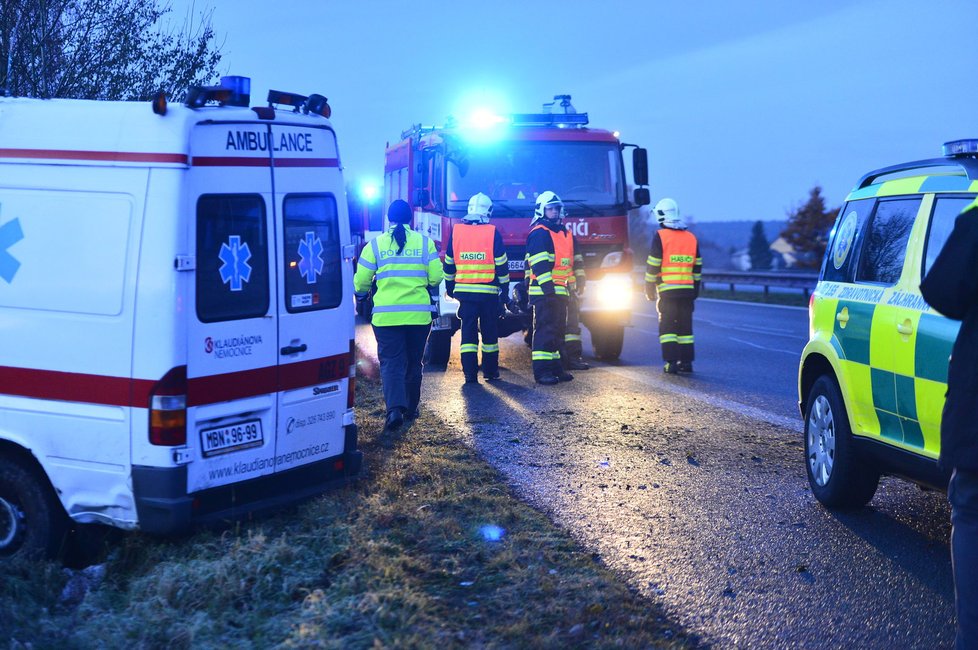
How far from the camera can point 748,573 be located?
18.0 ft

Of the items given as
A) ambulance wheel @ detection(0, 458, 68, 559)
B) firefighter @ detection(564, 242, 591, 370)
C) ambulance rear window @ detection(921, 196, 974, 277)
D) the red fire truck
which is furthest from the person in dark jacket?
the red fire truck

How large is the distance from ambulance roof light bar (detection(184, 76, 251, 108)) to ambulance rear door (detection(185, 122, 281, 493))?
155mm

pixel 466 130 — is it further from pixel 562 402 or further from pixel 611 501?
pixel 611 501

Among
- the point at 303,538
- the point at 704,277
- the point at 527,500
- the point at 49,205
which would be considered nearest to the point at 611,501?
the point at 527,500

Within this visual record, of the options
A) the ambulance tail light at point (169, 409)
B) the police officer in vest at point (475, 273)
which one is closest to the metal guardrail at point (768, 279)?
the police officer in vest at point (475, 273)

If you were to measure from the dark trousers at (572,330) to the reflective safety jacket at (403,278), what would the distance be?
13.9 feet

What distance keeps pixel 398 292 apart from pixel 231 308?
11.4ft

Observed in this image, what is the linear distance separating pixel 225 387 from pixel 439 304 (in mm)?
8076

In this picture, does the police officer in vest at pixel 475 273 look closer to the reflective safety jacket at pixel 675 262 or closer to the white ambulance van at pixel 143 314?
the reflective safety jacket at pixel 675 262

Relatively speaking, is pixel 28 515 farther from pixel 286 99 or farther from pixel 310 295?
pixel 286 99

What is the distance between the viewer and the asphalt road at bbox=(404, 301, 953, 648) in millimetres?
4922

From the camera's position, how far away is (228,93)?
5.94 meters

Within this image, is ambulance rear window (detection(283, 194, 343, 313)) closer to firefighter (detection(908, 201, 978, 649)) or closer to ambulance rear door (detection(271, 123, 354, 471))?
ambulance rear door (detection(271, 123, 354, 471))

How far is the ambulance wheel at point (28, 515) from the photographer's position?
5.67 m
